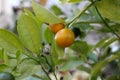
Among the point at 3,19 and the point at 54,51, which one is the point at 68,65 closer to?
the point at 54,51

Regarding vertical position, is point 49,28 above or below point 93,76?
above

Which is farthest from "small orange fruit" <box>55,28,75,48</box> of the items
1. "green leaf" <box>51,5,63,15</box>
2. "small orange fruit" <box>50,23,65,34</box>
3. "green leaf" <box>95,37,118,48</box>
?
"green leaf" <box>51,5,63,15</box>

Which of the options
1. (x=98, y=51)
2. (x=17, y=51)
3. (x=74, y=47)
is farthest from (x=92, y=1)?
(x=98, y=51)

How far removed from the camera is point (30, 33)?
54 centimetres

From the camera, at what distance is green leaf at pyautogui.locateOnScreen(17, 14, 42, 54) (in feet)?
1.76

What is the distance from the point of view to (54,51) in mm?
566

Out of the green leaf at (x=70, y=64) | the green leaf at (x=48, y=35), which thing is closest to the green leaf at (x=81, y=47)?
the green leaf at (x=70, y=64)

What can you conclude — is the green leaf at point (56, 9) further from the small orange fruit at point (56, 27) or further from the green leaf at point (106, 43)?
the small orange fruit at point (56, 27)

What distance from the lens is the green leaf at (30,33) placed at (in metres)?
0.54

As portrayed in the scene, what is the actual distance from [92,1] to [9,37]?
160 millimetres

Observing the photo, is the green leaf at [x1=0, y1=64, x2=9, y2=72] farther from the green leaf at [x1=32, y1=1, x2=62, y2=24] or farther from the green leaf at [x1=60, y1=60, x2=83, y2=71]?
the green leaf at [x1=60, y1=60, x2=83, y2=71]

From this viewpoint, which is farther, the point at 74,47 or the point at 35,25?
the point at 74,47

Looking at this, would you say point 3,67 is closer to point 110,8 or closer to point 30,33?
point 30,33

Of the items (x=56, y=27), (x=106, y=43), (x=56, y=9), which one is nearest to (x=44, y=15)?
(x=56, y=27)
